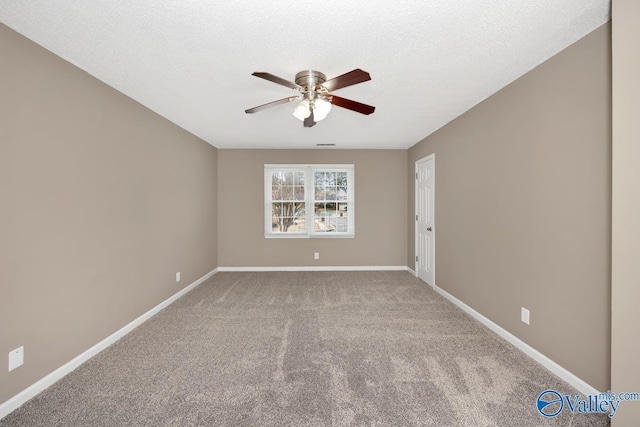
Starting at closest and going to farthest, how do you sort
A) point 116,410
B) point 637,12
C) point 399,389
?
point 637,12, point 116,410, point 399,389

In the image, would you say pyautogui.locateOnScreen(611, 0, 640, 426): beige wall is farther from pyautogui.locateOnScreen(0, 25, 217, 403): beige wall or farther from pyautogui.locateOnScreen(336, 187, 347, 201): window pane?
pyautogui.locateOnScreen(336, 187, 347, 201): window pane

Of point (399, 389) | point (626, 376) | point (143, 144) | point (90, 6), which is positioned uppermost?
point (90, 6)

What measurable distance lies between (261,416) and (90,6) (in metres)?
2.58

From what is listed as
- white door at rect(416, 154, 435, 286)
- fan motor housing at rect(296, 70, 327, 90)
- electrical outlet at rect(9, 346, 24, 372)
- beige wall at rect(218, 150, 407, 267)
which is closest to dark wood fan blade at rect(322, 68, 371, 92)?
fan motor housing at rect(296, 70, 327, 90)

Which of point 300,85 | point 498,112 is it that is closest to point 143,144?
point 300,85

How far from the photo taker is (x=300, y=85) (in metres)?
2.30

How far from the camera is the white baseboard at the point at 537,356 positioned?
6.27ft

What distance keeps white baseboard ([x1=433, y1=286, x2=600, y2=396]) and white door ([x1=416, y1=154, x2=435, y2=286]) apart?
48.3 inches

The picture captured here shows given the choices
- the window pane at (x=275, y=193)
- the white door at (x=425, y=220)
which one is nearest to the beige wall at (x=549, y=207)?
the white door at (x=425, y=220)

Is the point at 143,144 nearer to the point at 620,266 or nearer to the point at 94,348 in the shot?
the point at 94,348

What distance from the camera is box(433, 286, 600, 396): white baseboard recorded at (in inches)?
75.2

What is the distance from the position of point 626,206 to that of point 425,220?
334cm

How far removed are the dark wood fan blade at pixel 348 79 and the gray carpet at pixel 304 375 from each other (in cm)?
212

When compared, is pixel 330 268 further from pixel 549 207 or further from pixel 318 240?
pixel 549 207
